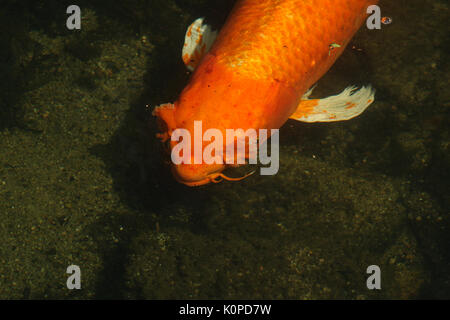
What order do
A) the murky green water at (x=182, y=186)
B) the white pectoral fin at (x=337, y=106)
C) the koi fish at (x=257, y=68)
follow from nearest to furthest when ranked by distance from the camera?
the koi fish at (x=257, y=68) → the white pectoral fin at (x=337, y=106) → the murky green water at (x=182, y=186)

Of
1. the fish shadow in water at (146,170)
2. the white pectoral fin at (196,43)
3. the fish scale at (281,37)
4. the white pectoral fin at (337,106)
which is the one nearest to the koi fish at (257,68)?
the fish scale at (281,37)

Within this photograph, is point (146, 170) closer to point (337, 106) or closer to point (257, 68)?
point (257, 68)

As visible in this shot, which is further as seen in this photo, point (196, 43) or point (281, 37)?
point (196, 43)

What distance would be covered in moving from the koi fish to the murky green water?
73 centimetres

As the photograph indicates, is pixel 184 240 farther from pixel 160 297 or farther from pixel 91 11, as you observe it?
pixel 91 11

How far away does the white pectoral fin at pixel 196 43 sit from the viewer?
3357mm

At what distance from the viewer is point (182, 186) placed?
362 cm

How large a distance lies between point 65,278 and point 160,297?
1.02 metres

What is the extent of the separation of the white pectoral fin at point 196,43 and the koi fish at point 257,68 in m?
0.37

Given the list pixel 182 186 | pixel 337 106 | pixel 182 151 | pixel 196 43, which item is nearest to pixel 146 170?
pixel 182 186

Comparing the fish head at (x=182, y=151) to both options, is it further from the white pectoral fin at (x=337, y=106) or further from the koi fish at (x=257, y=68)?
the white pectoral fin at (x=337, y=106)

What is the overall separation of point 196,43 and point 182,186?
146cm

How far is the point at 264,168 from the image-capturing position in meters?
3.61
